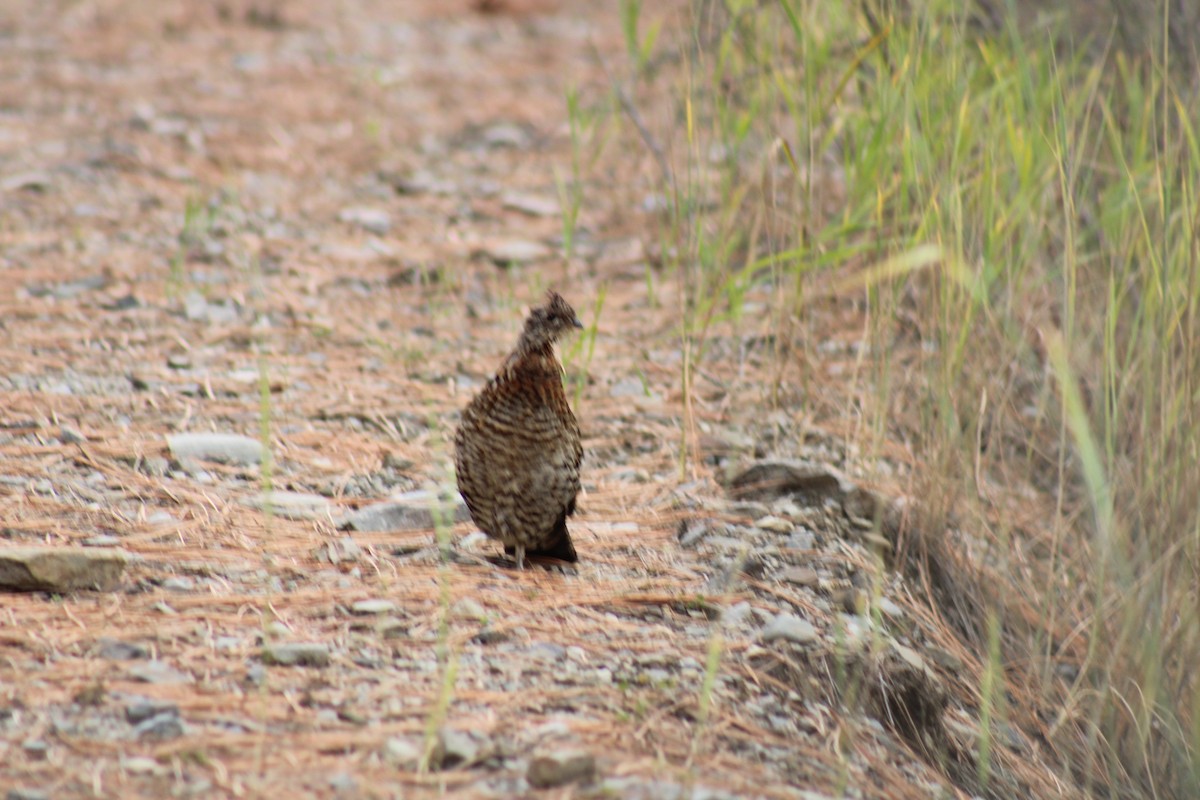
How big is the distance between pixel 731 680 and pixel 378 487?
135cm

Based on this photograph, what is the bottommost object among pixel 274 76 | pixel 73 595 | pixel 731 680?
pixel 731 680

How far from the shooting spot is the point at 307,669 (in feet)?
7.98

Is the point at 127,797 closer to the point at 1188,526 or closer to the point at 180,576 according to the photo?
the point at 180,576

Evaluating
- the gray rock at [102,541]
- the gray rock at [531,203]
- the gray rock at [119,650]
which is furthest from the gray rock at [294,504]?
the gray rock at [531,203]

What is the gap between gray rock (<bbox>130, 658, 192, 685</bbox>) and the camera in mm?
2350

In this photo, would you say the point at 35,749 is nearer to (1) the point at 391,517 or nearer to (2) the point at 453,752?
(2) the point at 453,752

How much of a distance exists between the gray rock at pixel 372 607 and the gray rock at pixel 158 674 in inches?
15.8

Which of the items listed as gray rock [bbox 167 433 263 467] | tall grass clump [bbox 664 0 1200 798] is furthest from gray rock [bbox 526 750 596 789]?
gray rock [bbox 167 433 263 467]

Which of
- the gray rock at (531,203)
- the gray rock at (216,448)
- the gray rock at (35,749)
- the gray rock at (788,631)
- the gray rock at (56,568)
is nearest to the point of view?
the gray rock at (35,749)

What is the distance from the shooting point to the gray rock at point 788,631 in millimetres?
2783

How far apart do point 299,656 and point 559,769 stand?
23.1 inches

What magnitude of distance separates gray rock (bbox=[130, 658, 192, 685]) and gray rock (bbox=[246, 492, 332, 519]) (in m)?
0.91

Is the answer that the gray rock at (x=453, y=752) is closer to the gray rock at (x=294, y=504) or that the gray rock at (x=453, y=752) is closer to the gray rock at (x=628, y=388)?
the gray rock at (x=294, y=504)

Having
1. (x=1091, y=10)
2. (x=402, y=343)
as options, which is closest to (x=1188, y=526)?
(x=402, y=343)
